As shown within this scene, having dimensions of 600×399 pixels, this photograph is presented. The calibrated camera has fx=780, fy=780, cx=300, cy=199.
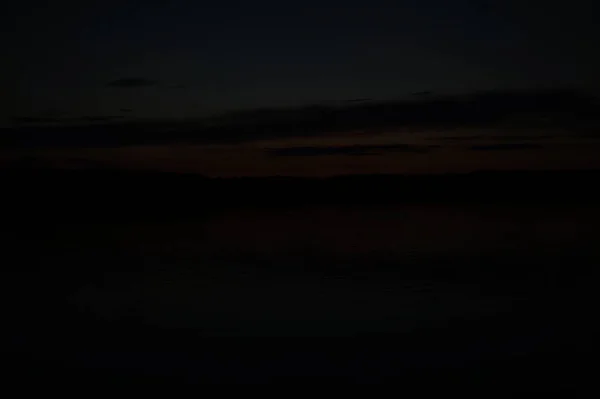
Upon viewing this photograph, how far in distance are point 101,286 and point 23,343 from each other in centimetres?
213

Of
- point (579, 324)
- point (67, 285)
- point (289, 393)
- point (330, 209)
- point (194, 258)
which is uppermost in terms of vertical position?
point (289, 393)

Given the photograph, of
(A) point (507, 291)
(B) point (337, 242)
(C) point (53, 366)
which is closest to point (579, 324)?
(A) point (507, 291)

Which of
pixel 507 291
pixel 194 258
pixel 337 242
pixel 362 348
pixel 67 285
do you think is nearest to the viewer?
pixel 362 348

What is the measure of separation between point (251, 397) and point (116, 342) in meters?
1.57

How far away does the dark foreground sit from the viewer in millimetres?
5332

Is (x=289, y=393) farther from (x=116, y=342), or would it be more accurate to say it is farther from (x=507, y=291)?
(x=507, y=291)

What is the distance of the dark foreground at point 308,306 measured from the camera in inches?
210

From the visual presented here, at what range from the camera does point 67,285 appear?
815 cm

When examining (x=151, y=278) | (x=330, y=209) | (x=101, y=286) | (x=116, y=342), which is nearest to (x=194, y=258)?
(x=151, y=278)

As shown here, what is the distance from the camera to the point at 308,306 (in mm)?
7016

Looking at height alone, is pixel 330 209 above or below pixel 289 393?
below

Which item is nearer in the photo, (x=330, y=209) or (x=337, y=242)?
(x=337, y=242)

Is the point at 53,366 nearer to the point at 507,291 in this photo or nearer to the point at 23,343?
the point at 23,343

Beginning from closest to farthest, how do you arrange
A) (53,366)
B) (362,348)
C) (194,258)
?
(53,366) < (362,348) < (194,258)
